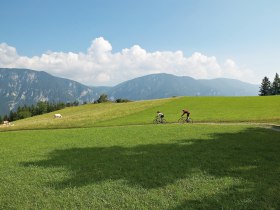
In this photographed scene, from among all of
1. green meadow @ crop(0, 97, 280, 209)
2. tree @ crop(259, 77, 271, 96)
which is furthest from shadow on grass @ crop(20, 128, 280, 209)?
tree @ crop(259, 77, 271, 96)

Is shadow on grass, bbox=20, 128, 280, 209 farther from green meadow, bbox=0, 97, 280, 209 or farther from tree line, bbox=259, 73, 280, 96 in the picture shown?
tree line, bbox=259, 73, 280, 96

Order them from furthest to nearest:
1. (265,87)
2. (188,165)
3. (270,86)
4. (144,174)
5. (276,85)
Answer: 1. (265,87)
2. (270,86)
3. (276,85)
4. (188,165)
5. (144,174)

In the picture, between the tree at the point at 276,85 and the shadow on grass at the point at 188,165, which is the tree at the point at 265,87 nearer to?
the tree at the point at 276,85

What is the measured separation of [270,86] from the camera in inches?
5782

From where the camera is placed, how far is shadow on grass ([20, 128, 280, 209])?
13.4 meters

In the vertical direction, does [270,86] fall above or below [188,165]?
above

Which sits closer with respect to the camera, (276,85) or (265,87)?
(276,85)

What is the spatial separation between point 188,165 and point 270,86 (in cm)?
14266

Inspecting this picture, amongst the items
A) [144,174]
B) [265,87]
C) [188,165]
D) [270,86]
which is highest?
[270,86]

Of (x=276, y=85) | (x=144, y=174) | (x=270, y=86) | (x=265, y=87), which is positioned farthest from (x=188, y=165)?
(x=265, y=87)

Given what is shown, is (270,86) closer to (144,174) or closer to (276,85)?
(276,85)

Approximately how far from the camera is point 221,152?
2225 cm

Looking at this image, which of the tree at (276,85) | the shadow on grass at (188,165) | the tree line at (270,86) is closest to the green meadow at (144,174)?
the shadow on grass at (188,165)

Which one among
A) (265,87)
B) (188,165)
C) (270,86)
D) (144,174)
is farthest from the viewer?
(265,87)
